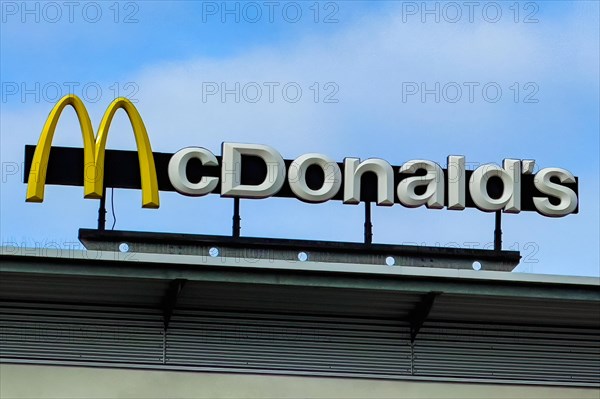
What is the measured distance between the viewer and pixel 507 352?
31.5 metres

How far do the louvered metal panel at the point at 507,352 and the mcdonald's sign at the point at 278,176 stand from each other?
3.88m

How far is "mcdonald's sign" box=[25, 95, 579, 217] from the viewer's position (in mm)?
32812

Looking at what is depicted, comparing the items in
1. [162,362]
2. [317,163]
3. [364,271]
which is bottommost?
[162,362]

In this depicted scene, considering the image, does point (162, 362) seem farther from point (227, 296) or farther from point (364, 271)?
point (364, 271)

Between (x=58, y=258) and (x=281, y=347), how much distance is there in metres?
5.12

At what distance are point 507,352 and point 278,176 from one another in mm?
6740

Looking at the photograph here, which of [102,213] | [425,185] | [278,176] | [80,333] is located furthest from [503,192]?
[80,333]

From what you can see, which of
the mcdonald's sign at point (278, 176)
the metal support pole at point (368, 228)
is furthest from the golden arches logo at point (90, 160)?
the metal support pole at point (368, 228)

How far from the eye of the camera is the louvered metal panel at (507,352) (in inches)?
1226

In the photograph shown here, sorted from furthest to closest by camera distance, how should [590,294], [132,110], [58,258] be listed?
[132,110] → [590,294] → [58,258]

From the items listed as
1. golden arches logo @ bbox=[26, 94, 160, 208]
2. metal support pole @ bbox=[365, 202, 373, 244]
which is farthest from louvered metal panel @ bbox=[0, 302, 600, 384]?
golden arches logo @ bbox=[26, 94, 160, 208]

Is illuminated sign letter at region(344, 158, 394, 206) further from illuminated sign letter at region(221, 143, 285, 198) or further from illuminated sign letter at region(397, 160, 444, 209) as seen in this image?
illuminated sign letter at region(221, 143, 285, 198)

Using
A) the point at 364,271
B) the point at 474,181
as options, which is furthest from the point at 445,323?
the point at 474,181

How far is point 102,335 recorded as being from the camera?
30.0 metres
